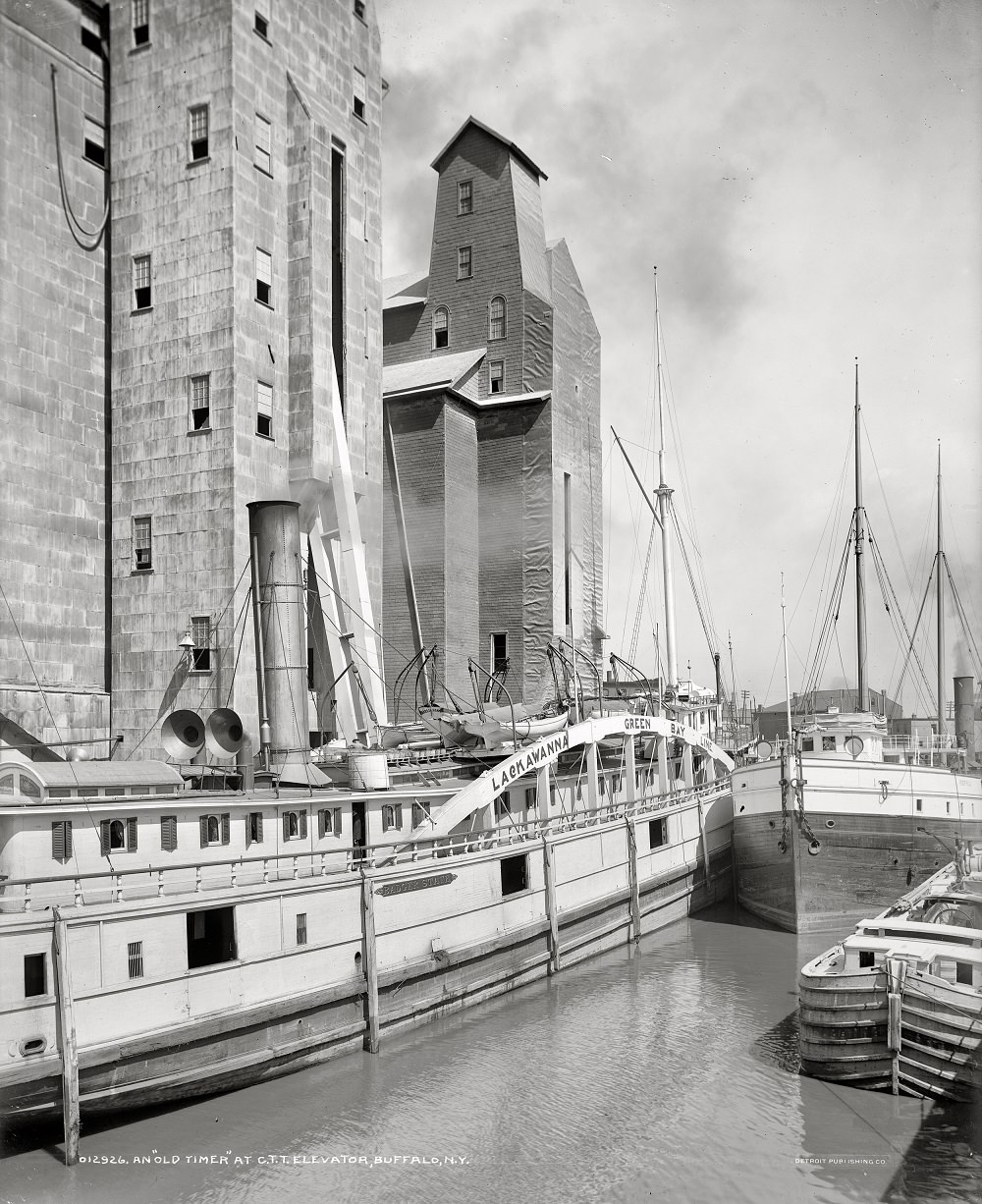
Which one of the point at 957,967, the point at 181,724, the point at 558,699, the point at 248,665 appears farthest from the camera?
the point at 558,699

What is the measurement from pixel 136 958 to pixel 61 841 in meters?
2.98

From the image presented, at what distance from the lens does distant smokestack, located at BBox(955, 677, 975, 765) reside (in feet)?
123

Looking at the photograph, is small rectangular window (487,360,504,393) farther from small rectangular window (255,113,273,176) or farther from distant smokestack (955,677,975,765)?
distant smokestack (955,677,975,765)

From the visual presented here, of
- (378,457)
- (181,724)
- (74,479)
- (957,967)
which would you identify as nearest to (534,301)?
(378,457)

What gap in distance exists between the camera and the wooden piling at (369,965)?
1934 centimetres

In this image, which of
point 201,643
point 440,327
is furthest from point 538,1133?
point 440,327

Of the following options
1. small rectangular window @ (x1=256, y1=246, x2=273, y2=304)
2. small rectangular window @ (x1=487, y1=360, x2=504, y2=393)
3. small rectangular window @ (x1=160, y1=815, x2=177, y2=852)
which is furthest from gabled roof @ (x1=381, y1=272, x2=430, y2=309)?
small rectangular window @ (x1=160, y1=815, x2=177, y2=852)

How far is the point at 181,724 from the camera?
2456 centimetres

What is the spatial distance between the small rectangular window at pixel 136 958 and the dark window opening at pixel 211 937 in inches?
49.6

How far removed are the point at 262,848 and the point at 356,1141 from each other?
6.96 metres

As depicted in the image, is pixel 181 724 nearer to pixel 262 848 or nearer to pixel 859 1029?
pixel 262 848

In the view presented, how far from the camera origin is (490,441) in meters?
46.3

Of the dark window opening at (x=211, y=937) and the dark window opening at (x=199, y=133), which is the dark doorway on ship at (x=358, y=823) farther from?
the dark window opening at (x=199, y=133)

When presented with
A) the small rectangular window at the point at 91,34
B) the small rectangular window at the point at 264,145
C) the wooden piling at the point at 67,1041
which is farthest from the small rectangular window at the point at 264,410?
the wooden piling at the point at 67,1041
